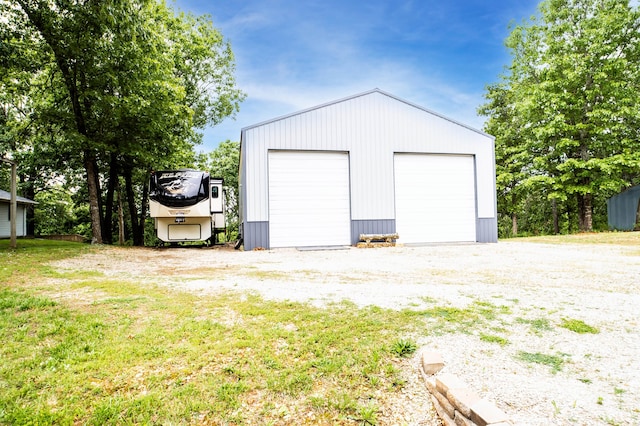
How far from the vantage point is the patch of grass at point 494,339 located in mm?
2803

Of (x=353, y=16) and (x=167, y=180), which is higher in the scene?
(x=353, y=16)

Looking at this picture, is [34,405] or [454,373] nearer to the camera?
[34,405]

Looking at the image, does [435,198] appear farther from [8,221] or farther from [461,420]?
[8,221]

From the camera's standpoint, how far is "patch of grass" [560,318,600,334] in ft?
9.85

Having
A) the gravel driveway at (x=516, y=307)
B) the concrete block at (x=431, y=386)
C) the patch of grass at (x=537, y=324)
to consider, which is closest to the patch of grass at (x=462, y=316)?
the gravel driveway at (x=516, y=307)

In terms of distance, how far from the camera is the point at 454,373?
2344 millimetres

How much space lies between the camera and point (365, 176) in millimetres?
13078

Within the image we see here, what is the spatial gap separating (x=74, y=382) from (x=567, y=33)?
25.9 metres

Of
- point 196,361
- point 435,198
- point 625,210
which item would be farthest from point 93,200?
point 625,210

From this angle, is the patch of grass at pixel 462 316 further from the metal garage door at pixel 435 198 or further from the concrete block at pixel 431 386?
the metal garage door at pixel 435 198

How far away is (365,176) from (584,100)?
573 inches

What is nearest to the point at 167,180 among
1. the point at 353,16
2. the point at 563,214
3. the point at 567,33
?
the point at 353,16

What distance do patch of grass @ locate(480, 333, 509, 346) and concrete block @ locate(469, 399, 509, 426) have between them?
1.05 m

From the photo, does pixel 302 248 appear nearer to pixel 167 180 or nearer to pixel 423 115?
pixel 167 180
